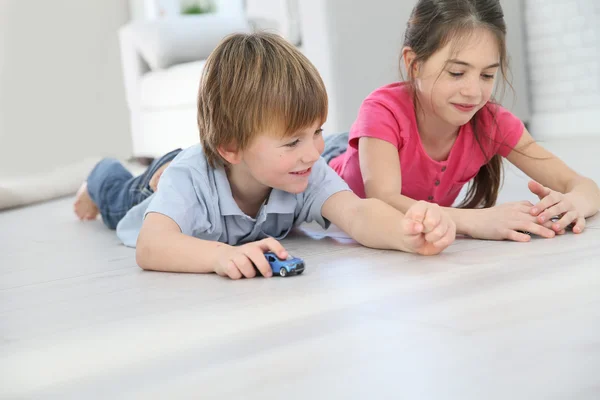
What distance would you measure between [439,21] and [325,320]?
0.74 m

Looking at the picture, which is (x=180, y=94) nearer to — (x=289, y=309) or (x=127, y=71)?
(x=127, y=71)

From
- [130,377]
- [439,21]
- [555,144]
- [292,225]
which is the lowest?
[555,144]

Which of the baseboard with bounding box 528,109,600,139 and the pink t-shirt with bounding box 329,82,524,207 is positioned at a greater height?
the pink t-shirt with bounding box 329,82,524,207

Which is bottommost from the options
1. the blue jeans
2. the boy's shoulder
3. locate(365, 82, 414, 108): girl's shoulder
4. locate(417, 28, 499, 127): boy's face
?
the blue jeans

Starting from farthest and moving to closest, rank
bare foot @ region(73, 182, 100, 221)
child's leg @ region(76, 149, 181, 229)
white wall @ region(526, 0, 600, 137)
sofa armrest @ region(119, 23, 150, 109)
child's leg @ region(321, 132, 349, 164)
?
sofa armrest @ region(119, 23, 150, 109), white wall @ region(526, 0, 600, 137), bare foot @ region(73, 182, 100, 221), child's leg @ region(321, 132, 349, 164), child's leg @ region(76, 149, 181, 229)

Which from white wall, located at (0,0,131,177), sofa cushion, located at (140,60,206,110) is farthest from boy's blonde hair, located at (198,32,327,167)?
white wall, located at (0,0,131,177)

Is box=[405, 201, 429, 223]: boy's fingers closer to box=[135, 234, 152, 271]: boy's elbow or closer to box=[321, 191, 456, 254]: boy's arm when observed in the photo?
box=[321, 191, 456, 254]: boy's arm

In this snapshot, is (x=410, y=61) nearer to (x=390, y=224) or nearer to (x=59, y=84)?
(x=390, y=224)

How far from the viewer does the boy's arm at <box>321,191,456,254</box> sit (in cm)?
102

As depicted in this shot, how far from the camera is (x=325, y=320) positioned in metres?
0.77

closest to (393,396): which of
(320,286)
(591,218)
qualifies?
(320,286)

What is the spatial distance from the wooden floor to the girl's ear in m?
0.38

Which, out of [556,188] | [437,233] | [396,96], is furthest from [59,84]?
[437,233]

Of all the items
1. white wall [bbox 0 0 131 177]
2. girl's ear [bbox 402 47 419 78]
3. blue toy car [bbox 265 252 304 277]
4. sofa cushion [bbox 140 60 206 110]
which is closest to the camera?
blue toy car [bbox 265 252 304 277]
